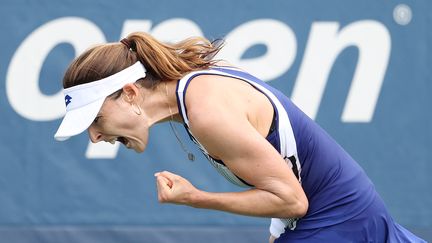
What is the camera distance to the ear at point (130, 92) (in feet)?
8.46

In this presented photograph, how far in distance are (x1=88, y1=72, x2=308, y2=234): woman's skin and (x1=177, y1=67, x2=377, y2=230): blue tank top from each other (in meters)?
0.04

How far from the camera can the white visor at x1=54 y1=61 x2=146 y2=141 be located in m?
2.58

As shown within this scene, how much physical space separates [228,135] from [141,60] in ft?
1.19

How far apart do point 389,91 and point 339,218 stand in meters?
2.17

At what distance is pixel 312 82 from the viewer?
4.73 meters

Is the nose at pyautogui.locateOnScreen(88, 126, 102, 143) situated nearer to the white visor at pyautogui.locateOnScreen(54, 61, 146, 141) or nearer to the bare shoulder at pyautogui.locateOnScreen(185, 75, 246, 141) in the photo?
the white visor at pyautogui.locateOnScreen(54, 61, 146, 141)

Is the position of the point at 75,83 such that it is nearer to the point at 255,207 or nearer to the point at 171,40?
the point at 255,207

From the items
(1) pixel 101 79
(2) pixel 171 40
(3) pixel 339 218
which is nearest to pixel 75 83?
(1) pixel 101 79

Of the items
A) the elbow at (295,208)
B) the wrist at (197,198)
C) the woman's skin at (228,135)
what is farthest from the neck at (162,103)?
the elbow at (295,208)

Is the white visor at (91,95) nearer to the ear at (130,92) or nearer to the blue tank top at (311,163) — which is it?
the ear at (130,92)

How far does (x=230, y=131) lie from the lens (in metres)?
2.42

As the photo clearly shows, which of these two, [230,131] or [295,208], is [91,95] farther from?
[295,208]

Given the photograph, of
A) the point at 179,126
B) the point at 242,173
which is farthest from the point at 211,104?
the point at 179,126

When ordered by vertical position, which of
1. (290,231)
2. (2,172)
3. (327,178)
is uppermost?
(327,178)
